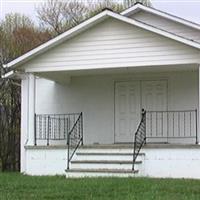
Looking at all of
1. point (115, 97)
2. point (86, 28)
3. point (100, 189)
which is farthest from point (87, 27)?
point (100, 189)

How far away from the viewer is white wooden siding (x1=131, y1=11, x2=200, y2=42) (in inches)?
727

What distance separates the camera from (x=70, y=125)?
1992cm

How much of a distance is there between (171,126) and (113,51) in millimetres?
3701

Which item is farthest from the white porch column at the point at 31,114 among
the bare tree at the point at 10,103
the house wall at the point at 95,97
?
the bare tree at the point at 10,103

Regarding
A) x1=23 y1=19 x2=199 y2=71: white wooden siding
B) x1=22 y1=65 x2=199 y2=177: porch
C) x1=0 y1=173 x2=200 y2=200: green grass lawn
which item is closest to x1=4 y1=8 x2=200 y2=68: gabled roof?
x1=23 y1=19 x2=199 y2=71: white wooden siding

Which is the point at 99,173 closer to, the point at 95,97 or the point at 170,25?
the point at 95,97

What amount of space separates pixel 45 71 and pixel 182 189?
667 cm

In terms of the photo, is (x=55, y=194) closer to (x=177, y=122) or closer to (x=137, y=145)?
(x=137, y=145)

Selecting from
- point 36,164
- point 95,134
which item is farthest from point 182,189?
point 95,134

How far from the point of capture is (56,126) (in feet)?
66.2

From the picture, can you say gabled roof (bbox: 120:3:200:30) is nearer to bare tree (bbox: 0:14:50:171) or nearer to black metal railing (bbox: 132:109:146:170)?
black metal railing (bbox: 132:109:146:170)

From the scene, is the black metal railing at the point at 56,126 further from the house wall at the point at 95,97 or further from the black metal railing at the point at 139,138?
the black metal railing at the point at 139,138

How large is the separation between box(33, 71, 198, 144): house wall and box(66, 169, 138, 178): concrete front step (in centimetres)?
403

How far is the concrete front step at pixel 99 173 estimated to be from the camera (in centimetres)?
1505
